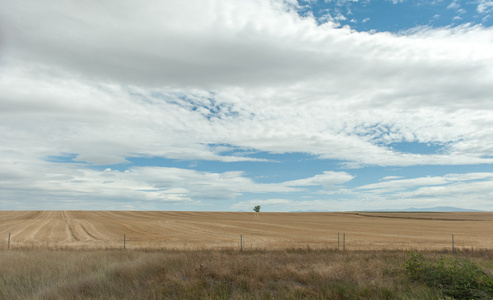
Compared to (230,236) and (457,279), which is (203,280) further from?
(230,236)

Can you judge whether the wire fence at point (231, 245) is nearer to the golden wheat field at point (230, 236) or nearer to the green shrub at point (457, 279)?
the golden wheat field at point (230, 236)

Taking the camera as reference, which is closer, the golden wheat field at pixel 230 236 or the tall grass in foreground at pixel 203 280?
the tall grass in foreground at pixel 203 280

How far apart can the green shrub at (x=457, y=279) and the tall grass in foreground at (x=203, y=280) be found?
1.33 feet

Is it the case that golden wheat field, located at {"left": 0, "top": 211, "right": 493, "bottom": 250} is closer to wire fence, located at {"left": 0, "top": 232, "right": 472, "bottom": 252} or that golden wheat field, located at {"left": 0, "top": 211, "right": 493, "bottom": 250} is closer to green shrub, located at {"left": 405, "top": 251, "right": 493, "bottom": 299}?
wire fence, located at {"left": 0, "top": 232, "right": 472, "bottom": 252}

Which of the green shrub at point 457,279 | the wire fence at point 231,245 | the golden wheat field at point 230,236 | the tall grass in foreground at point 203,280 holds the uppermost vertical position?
Answer: the green shrub at point 457,279

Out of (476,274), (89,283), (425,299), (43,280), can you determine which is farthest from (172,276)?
Answer: (476,274)

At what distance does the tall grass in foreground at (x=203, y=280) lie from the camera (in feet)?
35.0

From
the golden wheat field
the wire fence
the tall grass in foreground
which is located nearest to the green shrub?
the tall grass in foreground

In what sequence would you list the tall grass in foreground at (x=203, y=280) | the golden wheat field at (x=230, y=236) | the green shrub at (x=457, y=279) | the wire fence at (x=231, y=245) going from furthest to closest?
1. the golden wheat field at (x=230, y=236)
2. the wire fence at (x=231, y=245)
3. the green shrub at (x=457, y=279)
4. the tall grass in foreground at (x=203, y=280)

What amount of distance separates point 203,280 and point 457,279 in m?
8.60

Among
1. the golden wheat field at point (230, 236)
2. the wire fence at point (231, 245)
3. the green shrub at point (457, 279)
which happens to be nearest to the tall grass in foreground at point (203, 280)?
the green shrub at point (457, 279)

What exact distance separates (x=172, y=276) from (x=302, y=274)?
A: 4817mm

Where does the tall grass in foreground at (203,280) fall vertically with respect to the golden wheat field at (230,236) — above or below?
above

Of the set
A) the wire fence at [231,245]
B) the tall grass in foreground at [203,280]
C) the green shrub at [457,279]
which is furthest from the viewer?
the wire fence at [231,245]
